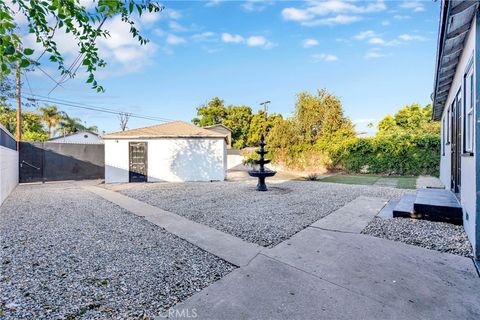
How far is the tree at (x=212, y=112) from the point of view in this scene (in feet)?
108

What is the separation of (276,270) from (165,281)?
1.26m

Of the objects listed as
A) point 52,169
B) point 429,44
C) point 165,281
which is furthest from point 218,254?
point 52,169

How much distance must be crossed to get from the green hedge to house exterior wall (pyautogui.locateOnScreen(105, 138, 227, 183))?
28.1 ft

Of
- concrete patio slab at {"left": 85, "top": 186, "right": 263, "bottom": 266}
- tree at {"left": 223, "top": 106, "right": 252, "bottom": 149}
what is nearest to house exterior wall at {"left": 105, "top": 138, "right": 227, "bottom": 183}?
concrete patio slab at {"left": 85, "top": 186, "right": 263, "bottom": 266}

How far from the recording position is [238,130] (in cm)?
3247

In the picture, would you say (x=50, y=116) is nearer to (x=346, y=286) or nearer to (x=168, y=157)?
(x=168, y=157)

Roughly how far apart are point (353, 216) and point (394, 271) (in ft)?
8.28

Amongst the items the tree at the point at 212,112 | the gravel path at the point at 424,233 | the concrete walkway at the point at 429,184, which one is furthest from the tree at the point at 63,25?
the tree at the point at 212,112

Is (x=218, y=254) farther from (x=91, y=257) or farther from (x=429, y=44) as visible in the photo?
(x=429, y=44)

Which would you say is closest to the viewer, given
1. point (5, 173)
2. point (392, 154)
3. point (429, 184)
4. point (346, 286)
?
point (346, 286)

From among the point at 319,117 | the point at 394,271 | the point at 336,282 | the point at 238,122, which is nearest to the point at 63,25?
the point at 336,282

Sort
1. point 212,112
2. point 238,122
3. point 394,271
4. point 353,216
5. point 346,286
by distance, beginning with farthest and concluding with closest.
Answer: point 212,112, point 238,122, point 353,216, point 394,271, point 346,286

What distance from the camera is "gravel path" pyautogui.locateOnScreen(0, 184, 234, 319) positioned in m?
2.22

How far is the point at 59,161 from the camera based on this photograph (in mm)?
12812
